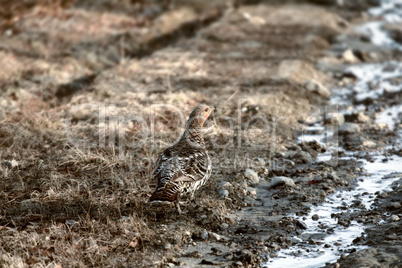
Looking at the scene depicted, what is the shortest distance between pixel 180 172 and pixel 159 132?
248 centimetres

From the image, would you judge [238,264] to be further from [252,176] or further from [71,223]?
[252,176]

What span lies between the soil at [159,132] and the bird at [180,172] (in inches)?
11.4

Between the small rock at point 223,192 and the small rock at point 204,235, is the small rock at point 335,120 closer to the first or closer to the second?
the small rock at point 223,192

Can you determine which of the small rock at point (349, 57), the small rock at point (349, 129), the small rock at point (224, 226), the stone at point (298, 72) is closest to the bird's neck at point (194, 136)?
the small rock at point (224, 226)

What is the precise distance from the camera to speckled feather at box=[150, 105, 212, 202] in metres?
6.24

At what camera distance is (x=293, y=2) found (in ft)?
62.5

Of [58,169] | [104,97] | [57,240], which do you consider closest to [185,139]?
[58,169]

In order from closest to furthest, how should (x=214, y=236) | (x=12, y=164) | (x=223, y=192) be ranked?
Answer: (x=214, y=236), (x=223, y=192), (x=12, y=164)

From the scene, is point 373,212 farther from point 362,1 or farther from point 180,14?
point 362,1

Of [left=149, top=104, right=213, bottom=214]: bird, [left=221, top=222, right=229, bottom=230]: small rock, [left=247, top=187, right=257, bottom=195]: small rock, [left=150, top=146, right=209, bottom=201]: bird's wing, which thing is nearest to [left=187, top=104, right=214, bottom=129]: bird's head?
[left=149, top=104, right=213, bottom=214]: bird

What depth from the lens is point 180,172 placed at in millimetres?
6488

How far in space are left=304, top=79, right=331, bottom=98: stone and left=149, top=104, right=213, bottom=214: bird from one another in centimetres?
480

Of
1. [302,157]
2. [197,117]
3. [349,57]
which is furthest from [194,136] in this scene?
[349,57]

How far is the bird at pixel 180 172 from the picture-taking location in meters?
6.23
